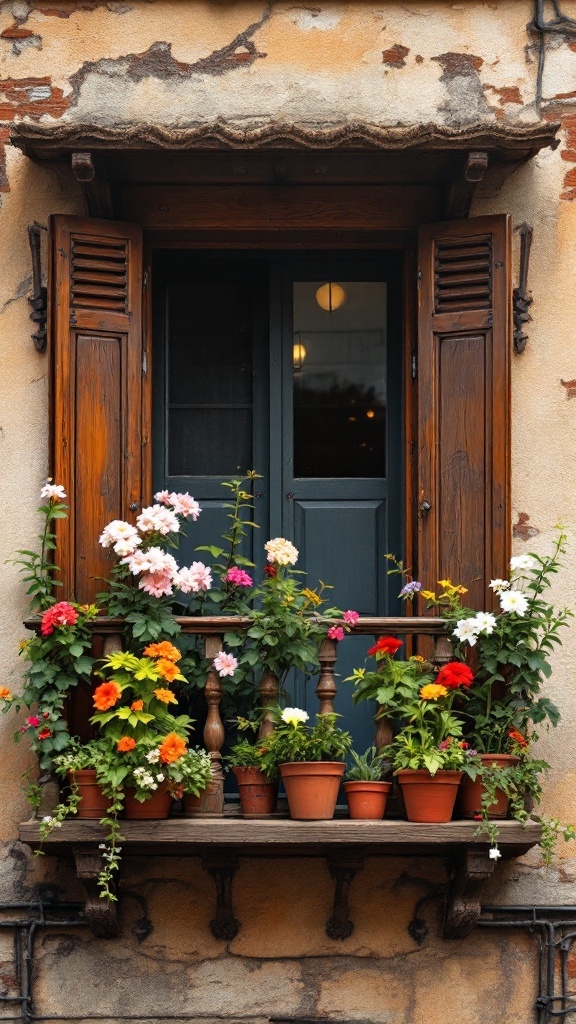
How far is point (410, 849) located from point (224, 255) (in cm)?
268

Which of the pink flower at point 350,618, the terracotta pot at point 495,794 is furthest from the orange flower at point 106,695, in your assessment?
the terracotta pot at point 495,794

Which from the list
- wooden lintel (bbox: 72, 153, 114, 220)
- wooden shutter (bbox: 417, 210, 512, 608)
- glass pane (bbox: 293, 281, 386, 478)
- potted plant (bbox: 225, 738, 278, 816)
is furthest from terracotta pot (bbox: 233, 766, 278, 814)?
wooden lintel (bbox: 72, 153, 114, 220)

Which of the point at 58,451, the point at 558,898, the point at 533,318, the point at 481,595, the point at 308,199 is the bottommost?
the point at 558,898

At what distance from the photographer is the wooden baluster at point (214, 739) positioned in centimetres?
631

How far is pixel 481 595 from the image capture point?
21.9ft

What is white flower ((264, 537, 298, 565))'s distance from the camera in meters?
6.48

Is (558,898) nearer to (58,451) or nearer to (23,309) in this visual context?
(58,451)

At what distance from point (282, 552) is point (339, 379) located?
3.72ft

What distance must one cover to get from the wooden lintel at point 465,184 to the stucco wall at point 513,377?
0.20m

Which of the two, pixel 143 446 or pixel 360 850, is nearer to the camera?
pixel 360 850

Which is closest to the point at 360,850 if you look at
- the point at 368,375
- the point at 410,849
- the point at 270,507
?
the point at 410,849

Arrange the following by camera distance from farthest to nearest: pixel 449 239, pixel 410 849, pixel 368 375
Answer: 1. pixel 368 375
2. pixel 449 239
3. pixel 410 849

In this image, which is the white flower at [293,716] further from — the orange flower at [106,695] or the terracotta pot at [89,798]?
the terracotta pot at [89,798]

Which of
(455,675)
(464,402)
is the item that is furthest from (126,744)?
(464,402)
